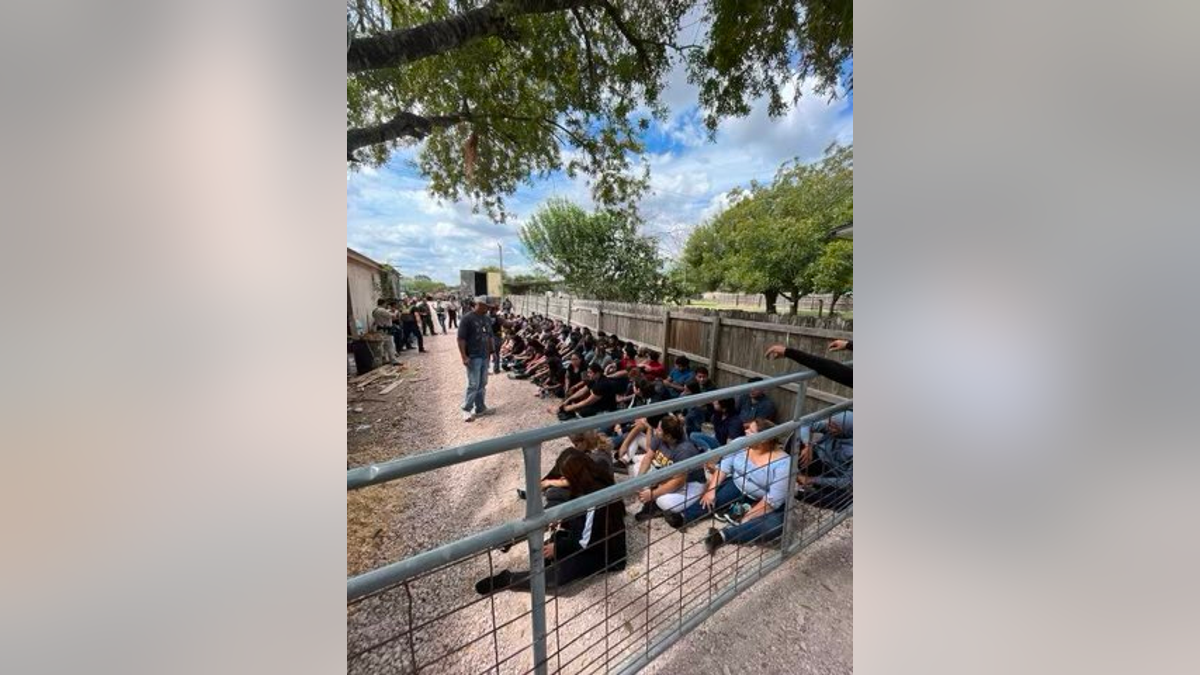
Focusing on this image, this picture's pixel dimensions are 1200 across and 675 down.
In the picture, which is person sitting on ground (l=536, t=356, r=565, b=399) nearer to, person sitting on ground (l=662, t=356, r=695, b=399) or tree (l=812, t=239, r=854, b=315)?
person sitting on ground (l=662, t=356, r=695, b=399)

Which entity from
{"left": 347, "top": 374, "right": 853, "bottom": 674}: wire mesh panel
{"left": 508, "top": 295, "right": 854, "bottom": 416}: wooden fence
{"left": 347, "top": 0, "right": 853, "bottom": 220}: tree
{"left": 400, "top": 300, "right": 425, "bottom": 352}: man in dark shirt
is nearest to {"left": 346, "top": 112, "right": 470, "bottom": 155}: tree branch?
{"left": 347, "top": 0, "right": 853, "bottom": 220}: tree

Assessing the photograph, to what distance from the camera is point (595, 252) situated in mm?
1712

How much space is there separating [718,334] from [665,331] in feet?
1.15

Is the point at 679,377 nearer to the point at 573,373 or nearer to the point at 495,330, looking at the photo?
the point at 573,373

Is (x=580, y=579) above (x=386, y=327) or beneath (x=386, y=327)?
beneath

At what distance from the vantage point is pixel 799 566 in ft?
3.99

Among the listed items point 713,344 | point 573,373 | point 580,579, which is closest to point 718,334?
point 713,344

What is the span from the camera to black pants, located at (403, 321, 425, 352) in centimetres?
123

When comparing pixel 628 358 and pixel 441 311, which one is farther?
pixel 628 358

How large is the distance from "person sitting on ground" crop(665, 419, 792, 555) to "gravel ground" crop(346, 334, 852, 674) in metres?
0.06
